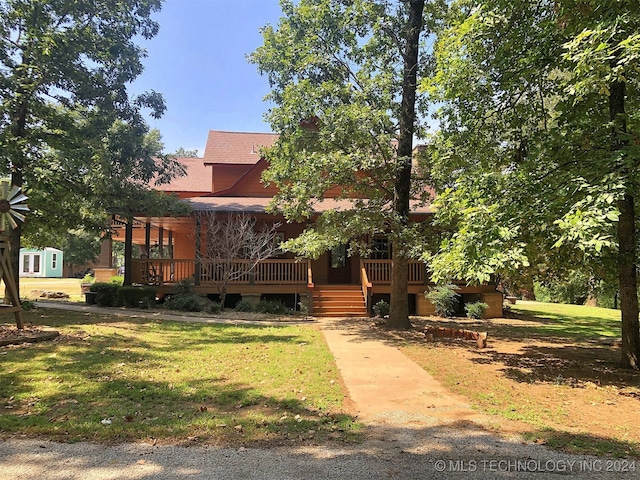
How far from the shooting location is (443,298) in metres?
16.1

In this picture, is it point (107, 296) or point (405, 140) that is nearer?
point (405, 140)

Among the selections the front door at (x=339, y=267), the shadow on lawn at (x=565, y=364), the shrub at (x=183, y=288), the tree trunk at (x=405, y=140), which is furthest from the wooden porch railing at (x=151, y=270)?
the shadow on lawn at (x=565, y=364)

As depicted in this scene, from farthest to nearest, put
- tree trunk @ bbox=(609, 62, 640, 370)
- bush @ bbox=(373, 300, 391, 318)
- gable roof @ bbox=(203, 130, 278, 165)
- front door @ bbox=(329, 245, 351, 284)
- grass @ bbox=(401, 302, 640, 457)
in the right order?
gable roof @ bbox=(203, 130, 278, 165)
front door @ bbox=(329, 245, 351, 284)
bush @ bbox=(373, 300, 391, 318)
tree trunk @ bbox=(609, 62, 640, 370)
grass @ bbox=(401, 302, 640, 457)

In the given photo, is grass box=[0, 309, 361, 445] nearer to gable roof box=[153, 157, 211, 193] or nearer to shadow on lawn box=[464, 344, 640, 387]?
shadow on lawn box=[464, 344, 640, 387]

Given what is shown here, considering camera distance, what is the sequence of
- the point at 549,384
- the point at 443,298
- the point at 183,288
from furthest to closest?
1. the point at 183,288
2. the point at 443,298
3. the point at 549,384

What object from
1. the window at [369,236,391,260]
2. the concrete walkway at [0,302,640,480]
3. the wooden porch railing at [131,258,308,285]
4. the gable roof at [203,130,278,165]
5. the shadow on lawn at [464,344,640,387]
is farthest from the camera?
the gable roof at [203,130,278,165]

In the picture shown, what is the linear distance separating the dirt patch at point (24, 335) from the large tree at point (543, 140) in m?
7.85

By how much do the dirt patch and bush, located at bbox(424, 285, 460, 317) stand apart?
38.9 feet

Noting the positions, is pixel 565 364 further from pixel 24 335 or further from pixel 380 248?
pixel 380 248

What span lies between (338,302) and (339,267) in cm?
392

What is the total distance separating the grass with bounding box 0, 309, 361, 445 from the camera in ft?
14.4

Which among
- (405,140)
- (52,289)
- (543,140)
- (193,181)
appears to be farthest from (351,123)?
(52,289)

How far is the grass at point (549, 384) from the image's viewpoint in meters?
4.55

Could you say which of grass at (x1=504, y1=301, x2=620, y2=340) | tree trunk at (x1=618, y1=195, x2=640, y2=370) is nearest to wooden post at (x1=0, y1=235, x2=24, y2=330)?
tree trunk at (x1=618, y1=195, x2=640, y2=370)
